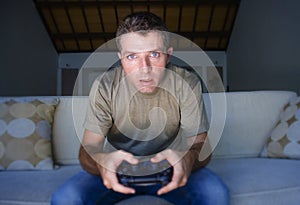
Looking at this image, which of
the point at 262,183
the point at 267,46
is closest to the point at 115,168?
the point at 262,183

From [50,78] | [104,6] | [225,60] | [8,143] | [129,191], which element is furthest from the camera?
[225,60]

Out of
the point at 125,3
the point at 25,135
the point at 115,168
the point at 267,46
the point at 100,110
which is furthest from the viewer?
the point at 125,3

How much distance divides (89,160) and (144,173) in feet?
0.73

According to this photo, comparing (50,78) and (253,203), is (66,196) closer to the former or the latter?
(253,203)

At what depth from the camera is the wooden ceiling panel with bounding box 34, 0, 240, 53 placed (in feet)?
16.8

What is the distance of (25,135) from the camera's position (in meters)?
1.51

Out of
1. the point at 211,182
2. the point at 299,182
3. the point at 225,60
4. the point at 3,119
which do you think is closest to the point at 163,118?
the point at 211,182

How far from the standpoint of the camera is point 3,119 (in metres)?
1.53

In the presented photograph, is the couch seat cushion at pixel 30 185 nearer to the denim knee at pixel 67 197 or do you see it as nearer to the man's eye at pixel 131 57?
the denim knee at pixel 67 197

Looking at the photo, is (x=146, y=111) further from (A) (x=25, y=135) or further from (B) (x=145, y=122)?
(A) (x=25, y=135)

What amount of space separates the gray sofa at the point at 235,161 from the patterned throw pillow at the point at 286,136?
5cm

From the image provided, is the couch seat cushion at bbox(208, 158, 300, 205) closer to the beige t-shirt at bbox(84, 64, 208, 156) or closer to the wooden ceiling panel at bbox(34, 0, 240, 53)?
the beige t-shirt at bbox(84, 64, 208, 156)

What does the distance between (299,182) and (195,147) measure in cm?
50

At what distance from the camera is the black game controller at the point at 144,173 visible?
86 cm
